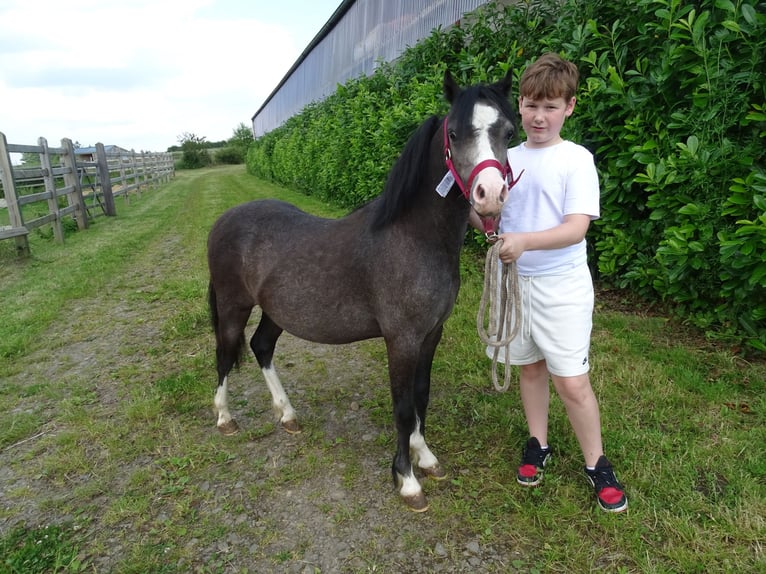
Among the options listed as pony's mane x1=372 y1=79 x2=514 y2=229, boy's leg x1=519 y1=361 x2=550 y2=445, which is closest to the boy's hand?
pony's mane x1=372 y1=79 x2=514 y2=229

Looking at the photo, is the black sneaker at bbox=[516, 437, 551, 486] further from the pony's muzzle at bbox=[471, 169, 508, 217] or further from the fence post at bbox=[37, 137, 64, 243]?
the fence post at bbox=[37, 137, 64, 243]

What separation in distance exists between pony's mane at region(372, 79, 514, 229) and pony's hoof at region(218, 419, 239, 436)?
1859 mm

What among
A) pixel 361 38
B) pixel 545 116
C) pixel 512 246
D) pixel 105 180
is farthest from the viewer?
pixel 361 38

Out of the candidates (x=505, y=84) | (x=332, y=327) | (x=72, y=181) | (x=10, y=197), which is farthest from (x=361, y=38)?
(x=332, y=327)

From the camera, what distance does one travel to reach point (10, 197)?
786 cm

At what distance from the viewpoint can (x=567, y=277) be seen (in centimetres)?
209

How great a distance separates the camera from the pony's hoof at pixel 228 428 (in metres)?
3.10

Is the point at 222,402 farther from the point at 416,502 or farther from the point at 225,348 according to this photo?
the point at 416,502

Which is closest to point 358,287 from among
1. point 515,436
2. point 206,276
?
point 515,436

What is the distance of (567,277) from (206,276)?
575 cm

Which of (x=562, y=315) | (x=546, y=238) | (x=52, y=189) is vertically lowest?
(x=562, y=315)

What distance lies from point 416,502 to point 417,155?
185 cm

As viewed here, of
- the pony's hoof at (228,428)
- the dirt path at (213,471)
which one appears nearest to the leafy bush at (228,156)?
the dirt path at (213,471)

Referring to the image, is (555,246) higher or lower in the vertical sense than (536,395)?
higher
